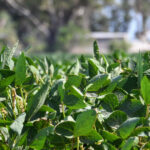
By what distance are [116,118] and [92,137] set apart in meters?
0.06

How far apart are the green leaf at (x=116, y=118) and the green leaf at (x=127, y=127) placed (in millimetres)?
40

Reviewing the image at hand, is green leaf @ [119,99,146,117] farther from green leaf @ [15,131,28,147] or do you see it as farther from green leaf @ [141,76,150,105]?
green leaf @ [15,131,28,147]

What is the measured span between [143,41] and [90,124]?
45661 millimetres

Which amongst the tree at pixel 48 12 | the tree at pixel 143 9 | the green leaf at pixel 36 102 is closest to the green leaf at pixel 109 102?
the green leaf at pixel 36 102

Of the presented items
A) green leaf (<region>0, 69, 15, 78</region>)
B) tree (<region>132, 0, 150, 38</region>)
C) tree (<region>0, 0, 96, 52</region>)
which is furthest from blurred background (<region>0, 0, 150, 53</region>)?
green leaf (<region>0, 69, 15, 78</region>)

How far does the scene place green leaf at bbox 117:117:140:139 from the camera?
1.40ft

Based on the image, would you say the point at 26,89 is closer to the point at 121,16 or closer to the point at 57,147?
the point at 57,147

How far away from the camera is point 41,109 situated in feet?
1.67

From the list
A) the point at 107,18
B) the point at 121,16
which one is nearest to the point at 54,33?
the point at 107,18

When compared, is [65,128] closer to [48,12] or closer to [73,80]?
[73,80]

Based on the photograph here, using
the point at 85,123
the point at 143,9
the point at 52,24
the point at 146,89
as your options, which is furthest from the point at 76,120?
the point at 143,9

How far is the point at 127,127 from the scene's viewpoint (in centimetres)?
44

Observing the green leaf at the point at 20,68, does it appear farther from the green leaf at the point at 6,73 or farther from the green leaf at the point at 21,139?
the green leaf at the point at 21,139

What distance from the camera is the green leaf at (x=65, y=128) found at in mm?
452
